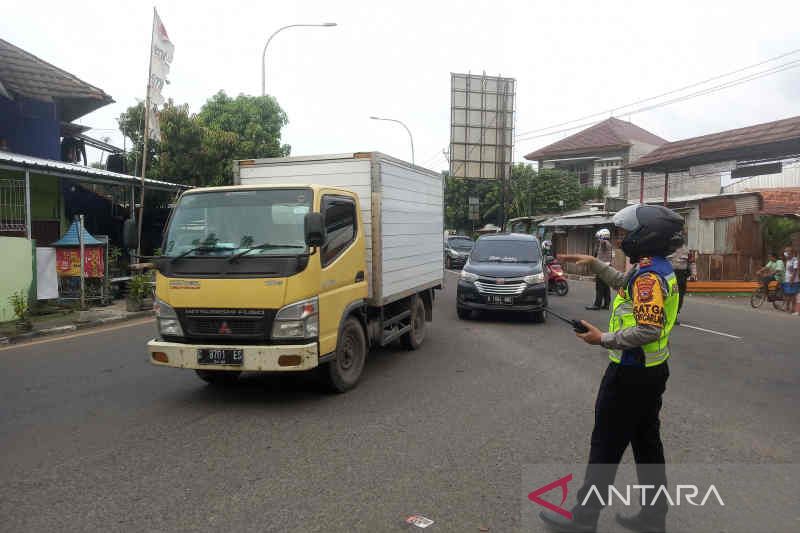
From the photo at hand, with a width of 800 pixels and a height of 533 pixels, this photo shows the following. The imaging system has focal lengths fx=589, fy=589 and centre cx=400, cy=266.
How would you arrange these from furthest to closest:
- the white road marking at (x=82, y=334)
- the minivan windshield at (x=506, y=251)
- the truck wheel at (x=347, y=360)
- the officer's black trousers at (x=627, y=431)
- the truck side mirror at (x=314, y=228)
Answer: the minivan windshield at (x=506, y=251), the white road marking at (x=82, y=334), the truck wheel at (x=347, y=360), the truck side mirror at (x=314, y=228), the officer's black trousers at (x=627, y=431)

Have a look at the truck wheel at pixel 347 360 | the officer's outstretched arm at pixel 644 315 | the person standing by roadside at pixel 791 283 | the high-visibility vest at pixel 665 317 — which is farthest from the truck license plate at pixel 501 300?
the officer's outstretched arm at pixel 644 315

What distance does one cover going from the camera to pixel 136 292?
41.5 feet

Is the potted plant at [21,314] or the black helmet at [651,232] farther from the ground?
the black helmet at [651,232]

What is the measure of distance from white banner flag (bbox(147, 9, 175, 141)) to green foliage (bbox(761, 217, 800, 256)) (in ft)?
62.0

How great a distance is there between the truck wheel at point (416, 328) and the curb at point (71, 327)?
20.4ft

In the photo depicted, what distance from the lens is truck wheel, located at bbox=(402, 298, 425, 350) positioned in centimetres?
863

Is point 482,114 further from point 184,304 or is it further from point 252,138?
point 184,304

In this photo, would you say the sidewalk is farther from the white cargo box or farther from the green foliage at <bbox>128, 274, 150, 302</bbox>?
the white cargo box

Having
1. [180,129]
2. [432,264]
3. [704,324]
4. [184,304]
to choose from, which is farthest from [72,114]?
A: [704,324]

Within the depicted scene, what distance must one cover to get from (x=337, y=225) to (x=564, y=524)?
3.70 metres

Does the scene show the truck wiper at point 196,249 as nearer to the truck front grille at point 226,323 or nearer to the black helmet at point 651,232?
the truck front grille at point 226,323

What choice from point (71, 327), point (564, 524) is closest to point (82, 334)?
point (71, 327)

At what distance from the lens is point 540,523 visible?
3.34 metres

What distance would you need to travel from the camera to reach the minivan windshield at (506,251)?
1219cm
